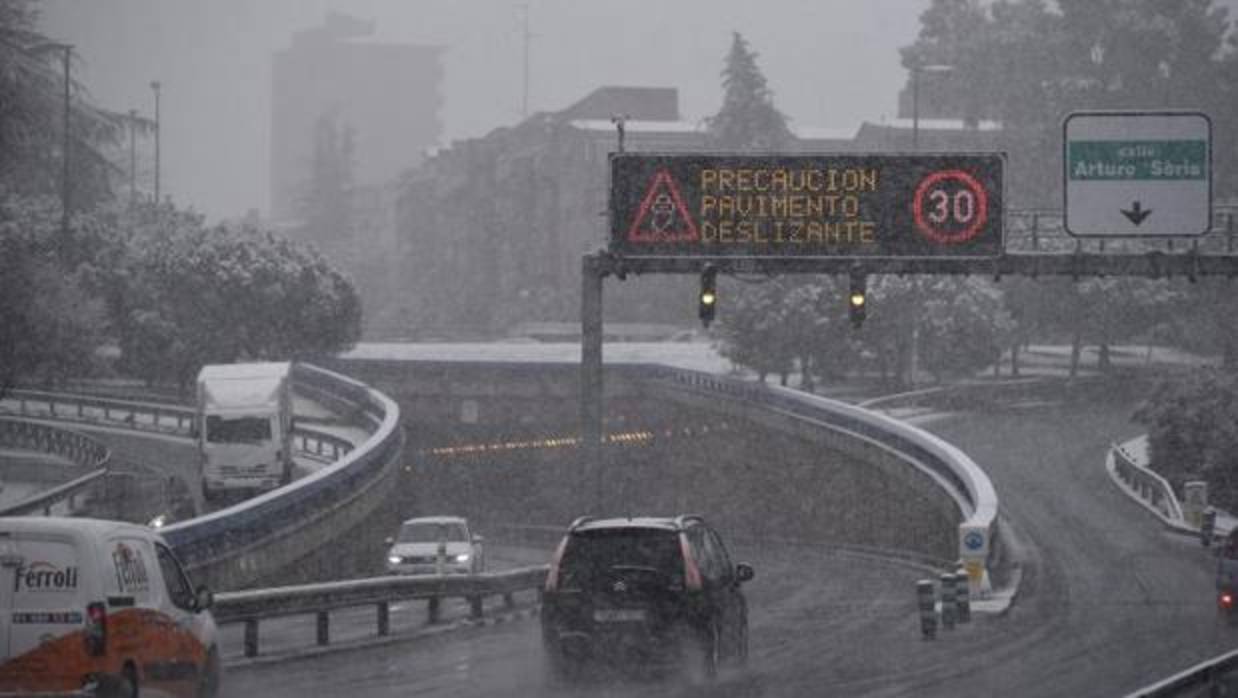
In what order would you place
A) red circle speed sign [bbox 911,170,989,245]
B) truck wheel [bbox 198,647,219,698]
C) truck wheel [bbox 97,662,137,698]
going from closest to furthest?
truck wheel [bbox 97,662,137,698]
truck wheel [bbox 198,647,219,698]
red circle speed sign [bbox 911,170,989,245]

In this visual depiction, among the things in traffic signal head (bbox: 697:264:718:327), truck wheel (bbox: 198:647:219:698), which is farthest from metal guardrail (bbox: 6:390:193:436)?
truck wheel (bbox: 198:647:219:698)

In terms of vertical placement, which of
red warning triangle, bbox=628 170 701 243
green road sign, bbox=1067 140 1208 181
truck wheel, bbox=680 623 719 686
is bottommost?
truck wheel, bbox=680 623 719 686

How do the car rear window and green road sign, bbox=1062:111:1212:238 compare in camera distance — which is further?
green road sign, bbox=1062:111:1212:238

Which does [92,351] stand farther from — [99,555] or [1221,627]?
[99,555]

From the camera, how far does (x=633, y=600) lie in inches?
912

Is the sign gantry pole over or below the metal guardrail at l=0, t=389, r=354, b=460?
over

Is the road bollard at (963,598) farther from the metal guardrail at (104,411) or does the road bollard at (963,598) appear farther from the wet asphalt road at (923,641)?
the metal guardrail at (104,411)

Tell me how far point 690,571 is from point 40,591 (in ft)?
29.5

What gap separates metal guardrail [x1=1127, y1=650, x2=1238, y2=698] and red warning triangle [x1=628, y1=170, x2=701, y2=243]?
17.6 m

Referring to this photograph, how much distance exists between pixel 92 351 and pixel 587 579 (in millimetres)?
41325

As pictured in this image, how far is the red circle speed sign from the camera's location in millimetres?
36500

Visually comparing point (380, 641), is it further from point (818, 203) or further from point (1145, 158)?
point (1145, 158)

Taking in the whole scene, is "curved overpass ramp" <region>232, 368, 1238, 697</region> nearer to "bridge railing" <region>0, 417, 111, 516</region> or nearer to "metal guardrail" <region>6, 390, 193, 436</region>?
"bridge railing" <region>0, 417, 111, 516</region>

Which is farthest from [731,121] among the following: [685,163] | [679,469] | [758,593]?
[685,163]
